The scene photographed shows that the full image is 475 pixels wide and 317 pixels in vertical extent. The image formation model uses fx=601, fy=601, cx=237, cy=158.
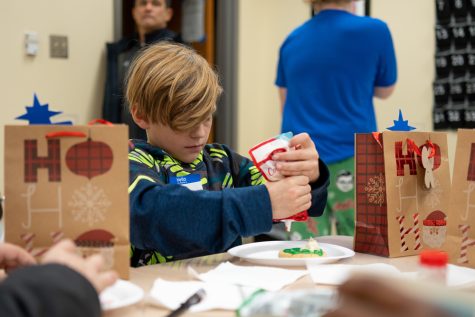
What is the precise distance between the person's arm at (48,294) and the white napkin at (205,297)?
6.3 inches

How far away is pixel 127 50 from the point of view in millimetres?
3395

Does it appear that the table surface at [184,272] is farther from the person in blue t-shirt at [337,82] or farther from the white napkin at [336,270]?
the person in blue t-shirt at [337,82]

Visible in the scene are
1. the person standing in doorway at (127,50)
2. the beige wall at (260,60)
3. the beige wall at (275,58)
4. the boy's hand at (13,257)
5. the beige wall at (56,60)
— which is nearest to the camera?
the boy's hand at (13,257)

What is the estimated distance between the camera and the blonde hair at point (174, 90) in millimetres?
1340

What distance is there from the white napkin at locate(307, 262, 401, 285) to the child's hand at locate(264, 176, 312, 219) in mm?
107

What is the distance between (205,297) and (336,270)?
0.28 metres

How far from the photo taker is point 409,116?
356 centimetres

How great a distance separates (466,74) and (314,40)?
129cm

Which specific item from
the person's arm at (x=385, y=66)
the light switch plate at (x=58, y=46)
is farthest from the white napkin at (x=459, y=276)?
the light switch plate at (x=58, y=46)

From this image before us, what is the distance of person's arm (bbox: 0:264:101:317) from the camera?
648mm

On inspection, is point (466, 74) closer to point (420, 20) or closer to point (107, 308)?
point (420, 20)

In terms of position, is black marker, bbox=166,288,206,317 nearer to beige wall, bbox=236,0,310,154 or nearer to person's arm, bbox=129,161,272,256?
person's arm, bbox=129,161,272,256

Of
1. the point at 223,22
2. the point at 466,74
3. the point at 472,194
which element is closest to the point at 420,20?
the point at 466,74

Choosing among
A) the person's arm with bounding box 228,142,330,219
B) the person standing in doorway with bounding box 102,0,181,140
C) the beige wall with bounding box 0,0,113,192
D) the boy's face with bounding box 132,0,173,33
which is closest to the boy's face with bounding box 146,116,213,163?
the person's arm with bounding box 228,142,330,219
